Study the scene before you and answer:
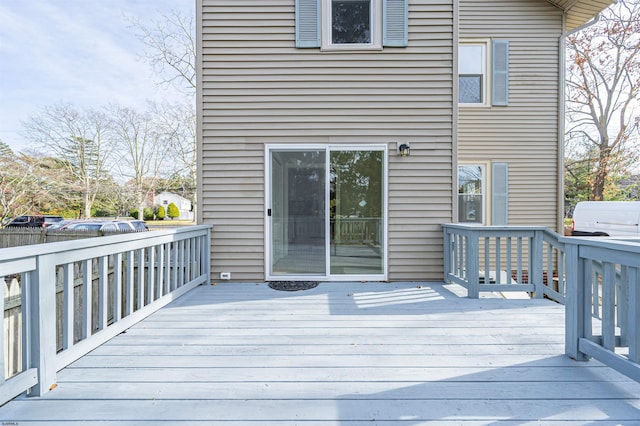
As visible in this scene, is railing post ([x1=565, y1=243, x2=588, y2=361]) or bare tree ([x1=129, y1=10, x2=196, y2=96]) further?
bare tree ([x1=129, y1=10, x2=196, y2=96])

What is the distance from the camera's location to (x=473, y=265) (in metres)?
3.47

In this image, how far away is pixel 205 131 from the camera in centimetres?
430

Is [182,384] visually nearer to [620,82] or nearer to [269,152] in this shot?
[269,152]

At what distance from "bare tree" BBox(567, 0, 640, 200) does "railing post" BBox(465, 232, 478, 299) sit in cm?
1129

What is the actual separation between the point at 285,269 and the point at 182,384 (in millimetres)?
2580

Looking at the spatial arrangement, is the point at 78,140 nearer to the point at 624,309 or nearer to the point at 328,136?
the point at 328,136

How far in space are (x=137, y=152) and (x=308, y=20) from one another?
53.3ft

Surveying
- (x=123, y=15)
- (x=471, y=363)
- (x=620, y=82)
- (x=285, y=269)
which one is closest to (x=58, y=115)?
(x=123, y=15)

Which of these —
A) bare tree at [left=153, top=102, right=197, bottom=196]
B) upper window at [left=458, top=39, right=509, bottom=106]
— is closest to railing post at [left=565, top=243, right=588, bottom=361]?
upper window at [left=458, top=39, right=509, bottom=106]

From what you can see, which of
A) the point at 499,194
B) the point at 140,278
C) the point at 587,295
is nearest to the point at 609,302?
the point at 587,295

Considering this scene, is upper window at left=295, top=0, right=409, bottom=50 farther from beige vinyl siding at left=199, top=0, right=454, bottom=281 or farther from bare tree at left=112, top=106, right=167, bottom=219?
bare tree at left=112, top=106, right=167, bottom=219

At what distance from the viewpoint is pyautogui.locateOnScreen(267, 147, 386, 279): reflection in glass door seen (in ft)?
14.1

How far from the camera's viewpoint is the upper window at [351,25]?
14.1ft

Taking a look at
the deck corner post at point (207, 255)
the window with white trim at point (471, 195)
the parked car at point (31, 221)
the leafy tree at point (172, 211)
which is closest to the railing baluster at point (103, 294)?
the deck corner post at point (207, 255)
